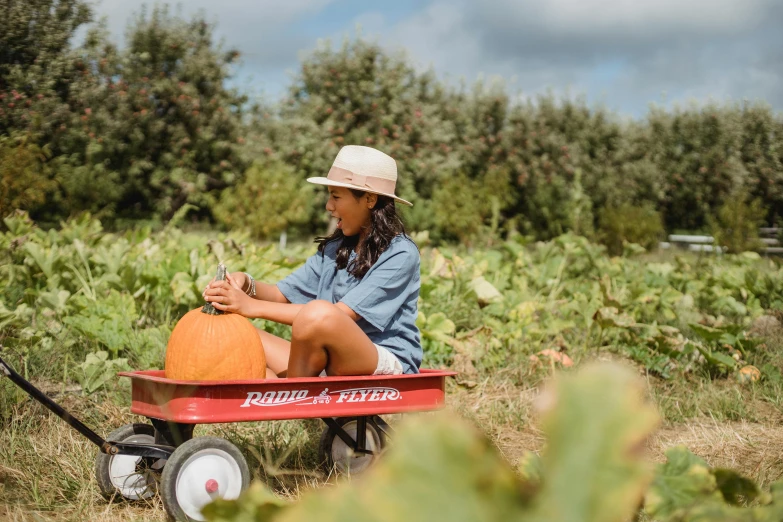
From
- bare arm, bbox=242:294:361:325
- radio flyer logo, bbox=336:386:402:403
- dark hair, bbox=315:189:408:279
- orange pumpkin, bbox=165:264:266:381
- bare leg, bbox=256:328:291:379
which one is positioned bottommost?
bare leg, bbox=256:328:291:379

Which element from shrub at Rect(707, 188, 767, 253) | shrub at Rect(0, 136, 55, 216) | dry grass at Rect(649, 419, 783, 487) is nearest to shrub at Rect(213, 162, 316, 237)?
shrub at Rect(707, 188, 767, 253)

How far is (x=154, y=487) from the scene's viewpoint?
275 centimetres

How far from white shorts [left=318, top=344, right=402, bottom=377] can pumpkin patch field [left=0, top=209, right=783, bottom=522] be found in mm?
402

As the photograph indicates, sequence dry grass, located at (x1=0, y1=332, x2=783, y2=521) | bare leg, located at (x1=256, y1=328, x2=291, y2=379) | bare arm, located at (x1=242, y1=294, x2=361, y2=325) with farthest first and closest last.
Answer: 1. bare leg, located at (x1=256, y1=328, x2=291, y2=379)
2. bare arm, located at (x1=242, y1=294, x2=361, y2=325)
3. dry grass, located at (x1=0, y1=332, x2=783, y2=521)

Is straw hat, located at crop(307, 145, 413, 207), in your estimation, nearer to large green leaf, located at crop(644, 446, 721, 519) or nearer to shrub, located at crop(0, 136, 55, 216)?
large green leaf, located at crop(644, 446, 721, 519)

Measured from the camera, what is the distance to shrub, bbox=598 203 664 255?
18.0 metres

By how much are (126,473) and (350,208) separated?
1286 millimetres

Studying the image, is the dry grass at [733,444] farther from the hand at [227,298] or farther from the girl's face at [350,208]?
the hand at [227,298]

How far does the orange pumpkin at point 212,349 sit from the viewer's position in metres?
2.66

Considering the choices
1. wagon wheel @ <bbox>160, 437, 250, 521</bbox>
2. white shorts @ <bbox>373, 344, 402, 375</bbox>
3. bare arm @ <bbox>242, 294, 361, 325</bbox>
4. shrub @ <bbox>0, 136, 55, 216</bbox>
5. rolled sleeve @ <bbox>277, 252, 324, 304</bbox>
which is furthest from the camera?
shrub @ <bbox>0, 136, 55, 216</bbox>

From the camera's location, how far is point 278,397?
2.52m

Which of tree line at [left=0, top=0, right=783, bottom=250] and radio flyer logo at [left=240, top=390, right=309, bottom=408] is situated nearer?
radio flyer logo at [left=240, top=390, right=309, bottom=408]

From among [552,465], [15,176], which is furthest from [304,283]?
[15,176]

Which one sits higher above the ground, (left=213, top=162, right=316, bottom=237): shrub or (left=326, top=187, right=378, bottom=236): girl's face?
(left=326, top=187, right=378, bottom=236): girl's face
